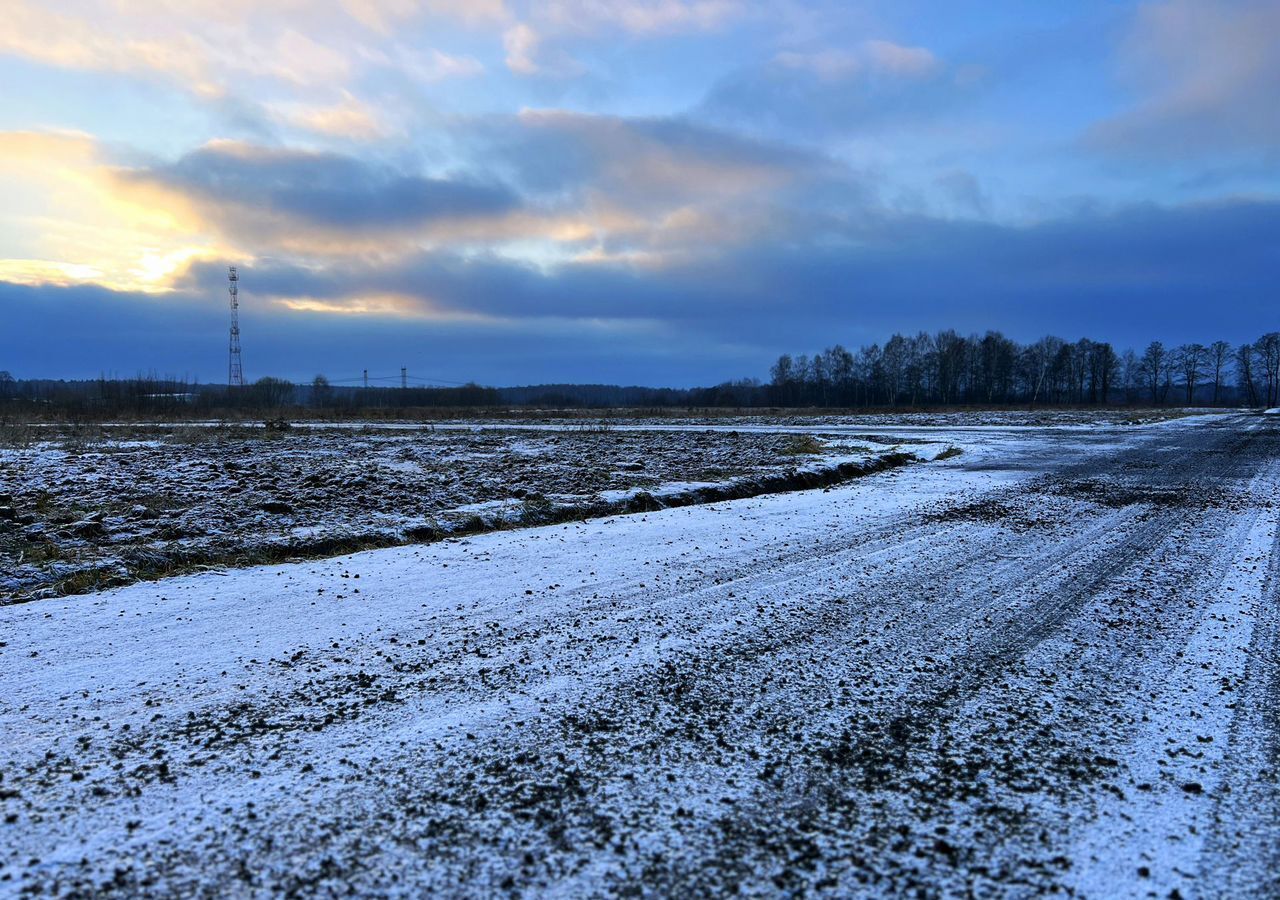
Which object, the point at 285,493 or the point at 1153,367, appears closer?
the point at 285,493

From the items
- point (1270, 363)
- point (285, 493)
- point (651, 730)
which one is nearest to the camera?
point (651, 730)

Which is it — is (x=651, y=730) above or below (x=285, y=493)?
below

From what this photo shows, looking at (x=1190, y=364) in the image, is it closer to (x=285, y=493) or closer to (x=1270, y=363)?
(x=1270, y=363)

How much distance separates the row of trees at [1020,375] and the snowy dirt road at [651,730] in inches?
4675

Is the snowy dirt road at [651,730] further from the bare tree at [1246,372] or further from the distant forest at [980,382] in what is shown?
the bare tree at [1246,372]

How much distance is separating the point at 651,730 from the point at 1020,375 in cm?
14246

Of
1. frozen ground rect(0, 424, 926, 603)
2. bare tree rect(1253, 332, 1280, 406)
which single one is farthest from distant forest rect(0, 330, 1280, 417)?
frozen ground rect(0, 424, 926, 603)

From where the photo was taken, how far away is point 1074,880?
2.49m

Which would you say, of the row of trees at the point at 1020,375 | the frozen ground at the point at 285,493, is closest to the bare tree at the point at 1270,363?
the row of trees at the point at 1020,375

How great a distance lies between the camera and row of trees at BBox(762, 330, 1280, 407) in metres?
121

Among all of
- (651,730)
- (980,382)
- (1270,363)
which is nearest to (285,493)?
(651,730)

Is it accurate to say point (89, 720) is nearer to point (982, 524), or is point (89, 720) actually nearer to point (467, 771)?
point (467, 771)

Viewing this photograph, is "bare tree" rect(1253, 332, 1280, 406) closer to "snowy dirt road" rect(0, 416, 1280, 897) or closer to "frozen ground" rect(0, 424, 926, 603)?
"frozen ground" rect(0, 424, 926, 603)

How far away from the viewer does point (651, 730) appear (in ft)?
12.1
